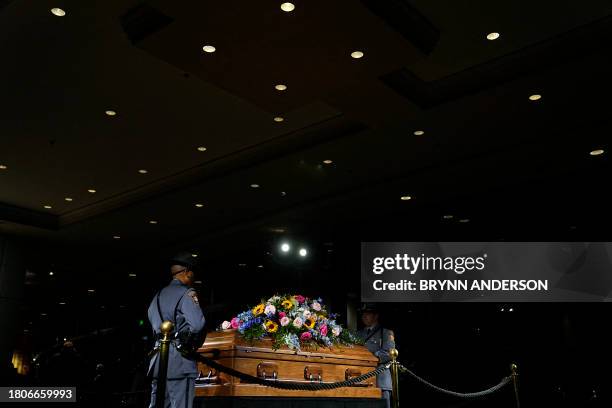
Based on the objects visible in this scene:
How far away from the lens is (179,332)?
394cm

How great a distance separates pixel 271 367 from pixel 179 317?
0.78 metres

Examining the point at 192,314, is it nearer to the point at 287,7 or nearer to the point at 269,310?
the point at 269,310

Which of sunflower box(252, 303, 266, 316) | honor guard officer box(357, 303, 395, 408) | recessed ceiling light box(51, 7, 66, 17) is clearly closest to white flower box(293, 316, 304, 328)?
sunflower box(252, 303, 266, 316)

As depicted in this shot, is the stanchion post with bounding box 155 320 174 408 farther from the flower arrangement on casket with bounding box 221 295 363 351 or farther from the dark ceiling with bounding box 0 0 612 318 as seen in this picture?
the dark ceiling with bounding box 0 0 612 318

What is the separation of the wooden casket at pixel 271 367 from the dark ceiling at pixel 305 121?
2.46 metres

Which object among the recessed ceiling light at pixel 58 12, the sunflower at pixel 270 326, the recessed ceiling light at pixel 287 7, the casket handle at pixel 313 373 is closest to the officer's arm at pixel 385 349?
the casket handle at pixel 313 373

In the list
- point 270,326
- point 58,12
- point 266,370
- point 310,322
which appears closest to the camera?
point 266,370

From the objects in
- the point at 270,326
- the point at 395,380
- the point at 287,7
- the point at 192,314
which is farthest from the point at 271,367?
the point at 287,7

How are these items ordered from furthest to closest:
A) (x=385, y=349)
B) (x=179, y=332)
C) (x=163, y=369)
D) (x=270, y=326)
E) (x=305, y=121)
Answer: (x=305, y=121) → (x=385, y=349) → (x=270, y=326) → (x=179, y=332) → (x=163, y=369)

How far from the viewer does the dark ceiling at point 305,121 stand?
5.06m

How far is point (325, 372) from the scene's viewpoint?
469 cm

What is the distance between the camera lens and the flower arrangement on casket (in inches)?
176

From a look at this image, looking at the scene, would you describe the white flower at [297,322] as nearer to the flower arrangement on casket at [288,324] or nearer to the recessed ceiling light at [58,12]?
the flower arrangement on casket at [288,324]

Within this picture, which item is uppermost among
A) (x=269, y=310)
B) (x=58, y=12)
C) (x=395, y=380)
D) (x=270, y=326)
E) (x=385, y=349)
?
(x=58, y=12)
